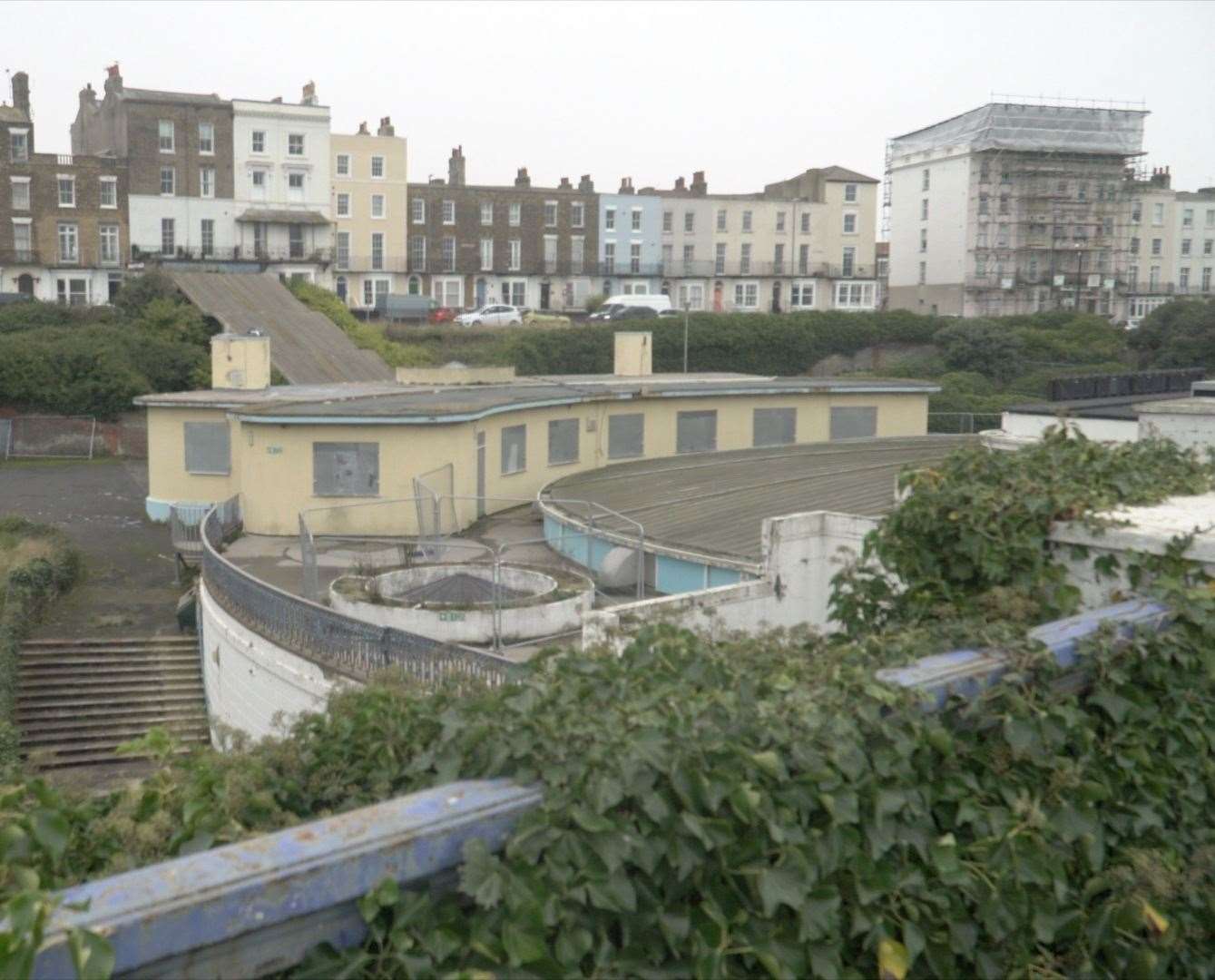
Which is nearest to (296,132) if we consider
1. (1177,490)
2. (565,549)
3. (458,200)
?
(458,200)

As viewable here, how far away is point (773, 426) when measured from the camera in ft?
109

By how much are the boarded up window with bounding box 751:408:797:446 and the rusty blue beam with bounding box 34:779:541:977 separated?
97.5 ft

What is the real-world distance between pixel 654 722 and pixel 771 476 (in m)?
21.7

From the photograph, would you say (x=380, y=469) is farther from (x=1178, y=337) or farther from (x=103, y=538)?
(x=1178, y=337)

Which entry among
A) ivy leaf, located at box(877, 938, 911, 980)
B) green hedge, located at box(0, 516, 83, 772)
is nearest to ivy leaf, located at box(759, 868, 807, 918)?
ivy leaf, located at box(877, 938, 911, 980)

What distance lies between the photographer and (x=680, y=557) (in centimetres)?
1870

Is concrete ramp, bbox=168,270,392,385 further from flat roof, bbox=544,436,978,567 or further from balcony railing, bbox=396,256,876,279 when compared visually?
flat roof, bbox=544,436,978,567

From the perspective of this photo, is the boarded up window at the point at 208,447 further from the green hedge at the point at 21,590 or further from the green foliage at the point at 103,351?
the green foliage at the point at 103,351

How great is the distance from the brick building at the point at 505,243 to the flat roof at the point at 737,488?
48835 mm

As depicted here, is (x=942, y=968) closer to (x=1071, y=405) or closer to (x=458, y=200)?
(x=1071, y=405)

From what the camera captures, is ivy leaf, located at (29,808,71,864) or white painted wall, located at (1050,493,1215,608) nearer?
ivy leaf, located at (29,808,71,864)

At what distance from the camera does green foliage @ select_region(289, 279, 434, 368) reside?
57.2 metres

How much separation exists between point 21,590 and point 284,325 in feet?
100

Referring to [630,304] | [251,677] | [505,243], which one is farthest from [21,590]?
[505,243]
